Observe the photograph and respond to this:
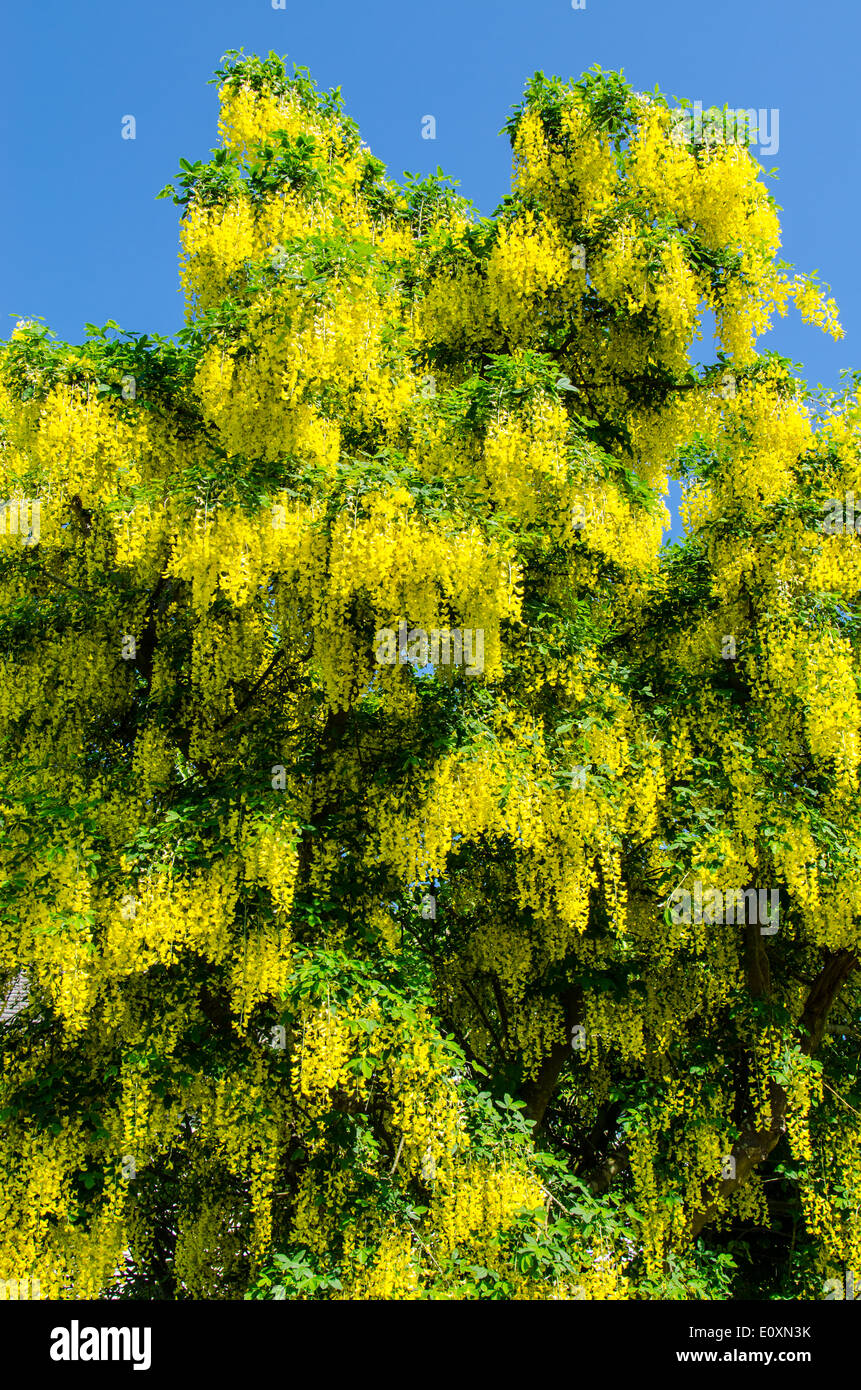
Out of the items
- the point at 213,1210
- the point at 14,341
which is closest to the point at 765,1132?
the point at 213,1210

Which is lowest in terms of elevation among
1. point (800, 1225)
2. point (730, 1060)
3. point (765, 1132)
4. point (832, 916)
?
point (800, 1225)

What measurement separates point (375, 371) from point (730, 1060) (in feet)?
19.6

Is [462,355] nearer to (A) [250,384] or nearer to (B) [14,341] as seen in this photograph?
(A) [250,384]

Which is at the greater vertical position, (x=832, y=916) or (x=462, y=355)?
(x=462, y=355)

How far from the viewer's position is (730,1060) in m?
8.23

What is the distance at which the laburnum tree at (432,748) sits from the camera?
20.7 ft

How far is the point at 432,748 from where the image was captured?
673cm

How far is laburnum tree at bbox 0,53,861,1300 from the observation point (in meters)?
6.32

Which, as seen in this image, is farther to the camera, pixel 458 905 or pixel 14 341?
pixel 458 905

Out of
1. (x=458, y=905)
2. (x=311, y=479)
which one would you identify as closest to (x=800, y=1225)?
(x=458, y=905)

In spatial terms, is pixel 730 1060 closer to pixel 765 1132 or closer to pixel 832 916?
pixel 765 1132

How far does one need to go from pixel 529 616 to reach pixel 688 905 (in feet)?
7.80
